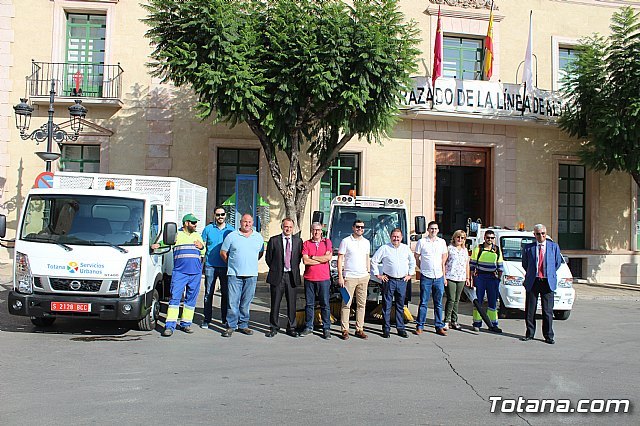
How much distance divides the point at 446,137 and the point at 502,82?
253 centimetres

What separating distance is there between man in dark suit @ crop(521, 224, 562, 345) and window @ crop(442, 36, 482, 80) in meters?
10.8

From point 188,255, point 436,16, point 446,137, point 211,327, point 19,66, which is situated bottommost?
point 211,327

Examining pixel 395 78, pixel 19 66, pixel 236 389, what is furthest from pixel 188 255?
pixel 19 66

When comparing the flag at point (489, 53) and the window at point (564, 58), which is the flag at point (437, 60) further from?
the window at point (564, 58)

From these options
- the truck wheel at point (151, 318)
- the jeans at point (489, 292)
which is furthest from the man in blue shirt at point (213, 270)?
the jeans at point (489, 292)

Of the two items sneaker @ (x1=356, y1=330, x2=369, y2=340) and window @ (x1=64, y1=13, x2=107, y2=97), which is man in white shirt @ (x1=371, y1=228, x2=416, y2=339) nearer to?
sneaker @ (x1=356, y1=330, x2=369, y2=340)

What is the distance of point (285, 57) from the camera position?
515 inches

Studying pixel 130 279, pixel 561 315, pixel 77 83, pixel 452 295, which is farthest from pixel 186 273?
pixel 77 83

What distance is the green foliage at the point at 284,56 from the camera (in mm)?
12820

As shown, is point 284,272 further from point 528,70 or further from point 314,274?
point 528,70

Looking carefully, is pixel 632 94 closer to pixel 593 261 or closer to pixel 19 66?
pixel 593 261

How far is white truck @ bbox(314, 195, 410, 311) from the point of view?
37.1 feet

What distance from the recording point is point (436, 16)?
61.0ft

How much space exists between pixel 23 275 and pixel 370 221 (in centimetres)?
617
